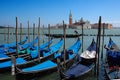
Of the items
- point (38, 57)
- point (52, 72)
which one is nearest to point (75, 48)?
point (38, 57)

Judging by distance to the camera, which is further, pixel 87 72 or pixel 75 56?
pixel 75 56

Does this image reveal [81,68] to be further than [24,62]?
No

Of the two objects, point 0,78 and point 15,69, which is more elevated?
point 15,69

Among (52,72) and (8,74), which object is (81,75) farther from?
(8,74)

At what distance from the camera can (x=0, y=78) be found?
13805 millimetres

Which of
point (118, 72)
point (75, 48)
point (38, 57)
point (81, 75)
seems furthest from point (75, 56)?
point (118, 72)

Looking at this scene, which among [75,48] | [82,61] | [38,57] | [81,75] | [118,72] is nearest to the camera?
[118,72]

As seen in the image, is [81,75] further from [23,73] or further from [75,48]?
[75,48]

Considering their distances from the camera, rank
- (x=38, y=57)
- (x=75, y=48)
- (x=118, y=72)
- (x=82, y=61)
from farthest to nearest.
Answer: (x=75, y=48) < (x=38, y=57) < (x=82, y=61) < (x=118, y=72)

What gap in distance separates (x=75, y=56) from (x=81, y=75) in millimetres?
5428

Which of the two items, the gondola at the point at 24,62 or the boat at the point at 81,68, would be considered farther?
the gondola at the point at 24,62

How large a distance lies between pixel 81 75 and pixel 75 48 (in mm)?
7302

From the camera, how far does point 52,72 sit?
14398mm

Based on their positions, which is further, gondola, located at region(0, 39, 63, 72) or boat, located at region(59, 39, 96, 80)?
gondola, located at region(0, 39, 63, 72)
